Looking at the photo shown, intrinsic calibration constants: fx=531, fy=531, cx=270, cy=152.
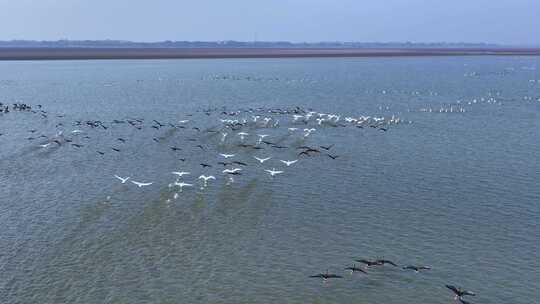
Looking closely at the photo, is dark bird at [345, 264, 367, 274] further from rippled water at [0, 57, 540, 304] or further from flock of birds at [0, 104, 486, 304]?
flock of birds at [0, 104, 486, 304]

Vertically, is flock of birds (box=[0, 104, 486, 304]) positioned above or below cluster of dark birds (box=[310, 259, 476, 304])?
above

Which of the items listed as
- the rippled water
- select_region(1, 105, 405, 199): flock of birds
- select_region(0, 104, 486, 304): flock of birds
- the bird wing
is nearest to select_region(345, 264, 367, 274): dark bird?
the rippled water

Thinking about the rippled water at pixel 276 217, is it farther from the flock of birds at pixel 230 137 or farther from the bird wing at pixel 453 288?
the bird wing at pixel 453 288

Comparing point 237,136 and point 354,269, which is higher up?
point 237,136

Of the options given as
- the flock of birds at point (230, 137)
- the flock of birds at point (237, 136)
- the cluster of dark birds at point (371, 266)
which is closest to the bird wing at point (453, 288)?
the cluster of dark birds at point (371, 266)

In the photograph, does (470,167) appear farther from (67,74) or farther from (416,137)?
(67,74)

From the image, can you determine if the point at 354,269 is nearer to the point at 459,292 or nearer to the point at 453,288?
the point at 453,288

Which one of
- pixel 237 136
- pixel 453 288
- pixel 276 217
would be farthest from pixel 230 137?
pixel 453 288

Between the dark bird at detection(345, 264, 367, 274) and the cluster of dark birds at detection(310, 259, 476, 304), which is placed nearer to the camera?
the cluster of dark birds at detection(310, 259, 476, 304)

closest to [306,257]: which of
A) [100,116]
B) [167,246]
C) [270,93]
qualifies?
[167,246]
